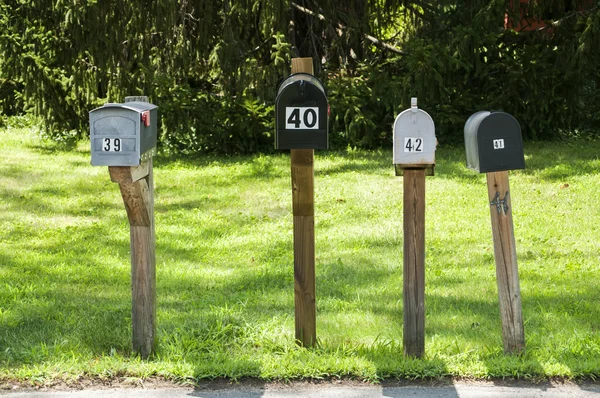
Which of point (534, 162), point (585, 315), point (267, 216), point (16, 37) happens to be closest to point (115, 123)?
point (585, 315)

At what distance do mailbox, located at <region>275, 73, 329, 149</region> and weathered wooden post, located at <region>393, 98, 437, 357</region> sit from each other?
1.32 ft

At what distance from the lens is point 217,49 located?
1307 centimetres

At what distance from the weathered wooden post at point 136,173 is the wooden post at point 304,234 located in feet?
2.66

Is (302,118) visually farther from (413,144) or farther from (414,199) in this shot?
(414,199)

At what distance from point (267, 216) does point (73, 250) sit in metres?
2.28

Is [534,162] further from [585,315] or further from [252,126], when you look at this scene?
[585,315]

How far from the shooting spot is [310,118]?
4.63 metres

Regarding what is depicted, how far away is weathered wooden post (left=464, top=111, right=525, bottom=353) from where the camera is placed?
14.9 feet

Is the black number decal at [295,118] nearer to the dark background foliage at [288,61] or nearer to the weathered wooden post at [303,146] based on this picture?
the weathered wooden post at [303,146]

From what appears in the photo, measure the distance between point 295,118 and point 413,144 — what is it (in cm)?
64

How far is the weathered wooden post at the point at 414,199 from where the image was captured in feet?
14.9

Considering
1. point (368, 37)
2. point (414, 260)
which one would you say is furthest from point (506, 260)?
point (368, 37)

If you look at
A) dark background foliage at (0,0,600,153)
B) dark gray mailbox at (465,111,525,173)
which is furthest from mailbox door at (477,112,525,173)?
dark background foliage at (0,0,600,153)

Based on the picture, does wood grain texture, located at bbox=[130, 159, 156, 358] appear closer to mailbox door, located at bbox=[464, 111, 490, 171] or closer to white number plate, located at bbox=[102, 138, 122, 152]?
white number plate, located at bbox=[102, 138, 122, 152]
